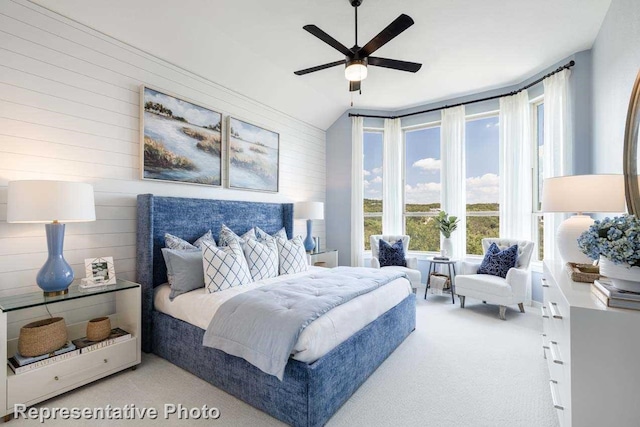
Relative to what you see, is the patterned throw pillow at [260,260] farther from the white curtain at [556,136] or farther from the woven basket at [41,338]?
the white curtain at [556,136]

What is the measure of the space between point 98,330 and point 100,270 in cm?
47

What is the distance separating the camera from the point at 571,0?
2.69m

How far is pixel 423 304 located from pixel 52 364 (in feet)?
13.4

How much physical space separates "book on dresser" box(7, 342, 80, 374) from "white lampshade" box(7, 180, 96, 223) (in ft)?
3.05

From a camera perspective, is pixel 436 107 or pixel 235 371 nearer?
pixel 235 371

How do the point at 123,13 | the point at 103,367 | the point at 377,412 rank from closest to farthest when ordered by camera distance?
the point at 377,412, the point at 103,367, the point at 123,13

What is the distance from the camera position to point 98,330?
233 cm

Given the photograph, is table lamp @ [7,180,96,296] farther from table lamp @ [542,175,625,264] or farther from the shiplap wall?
table lamp @ [542,175,625,264]

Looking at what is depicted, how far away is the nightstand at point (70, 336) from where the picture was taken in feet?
6.15

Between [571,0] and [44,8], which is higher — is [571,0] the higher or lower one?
the higher one

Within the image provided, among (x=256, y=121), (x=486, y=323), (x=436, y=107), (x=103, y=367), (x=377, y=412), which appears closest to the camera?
(x=377, y=412)

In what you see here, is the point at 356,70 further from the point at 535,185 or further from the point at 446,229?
the point at 535,185

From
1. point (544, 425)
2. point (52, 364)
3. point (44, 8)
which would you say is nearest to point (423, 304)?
point (544, 425)

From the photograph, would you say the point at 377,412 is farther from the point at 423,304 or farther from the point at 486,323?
the point at 423,304
